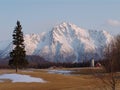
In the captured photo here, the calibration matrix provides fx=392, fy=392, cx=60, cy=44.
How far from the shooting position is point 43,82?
5050 centimetres

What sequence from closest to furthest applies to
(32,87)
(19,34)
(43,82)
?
1. (32,87)
2. (43,82)
3. (19,34)

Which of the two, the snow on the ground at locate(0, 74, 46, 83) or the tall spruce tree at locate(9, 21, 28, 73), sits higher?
the tall spruce tree at locate(9, 21, 28, 73)

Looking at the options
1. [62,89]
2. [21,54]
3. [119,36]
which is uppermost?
[119,36]

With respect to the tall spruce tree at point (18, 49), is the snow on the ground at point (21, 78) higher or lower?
lower

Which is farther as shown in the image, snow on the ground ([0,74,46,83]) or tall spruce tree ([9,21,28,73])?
tall spruce tree ([9,21,28,73])

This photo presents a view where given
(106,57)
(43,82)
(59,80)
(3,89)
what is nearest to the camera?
(106,57)

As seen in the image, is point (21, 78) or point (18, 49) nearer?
point (21, 78)

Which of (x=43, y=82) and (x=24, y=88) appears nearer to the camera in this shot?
(x=24, y=88)

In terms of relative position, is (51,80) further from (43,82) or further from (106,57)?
(106,57)

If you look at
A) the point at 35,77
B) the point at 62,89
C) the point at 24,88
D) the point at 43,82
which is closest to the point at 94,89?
the point at 62,89

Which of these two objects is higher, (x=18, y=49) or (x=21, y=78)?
(x=18, y=49)

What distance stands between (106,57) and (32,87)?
69.7ft

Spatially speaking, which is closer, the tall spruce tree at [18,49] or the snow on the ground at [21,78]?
the snow on the ground at [21,78]

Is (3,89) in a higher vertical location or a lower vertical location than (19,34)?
lower
